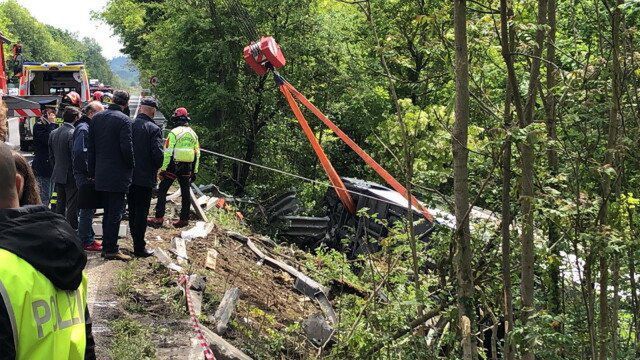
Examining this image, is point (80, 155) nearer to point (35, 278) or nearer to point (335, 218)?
point (35, 278)

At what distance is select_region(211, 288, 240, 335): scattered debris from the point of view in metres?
7.59

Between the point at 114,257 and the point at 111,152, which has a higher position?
the point at 111,152

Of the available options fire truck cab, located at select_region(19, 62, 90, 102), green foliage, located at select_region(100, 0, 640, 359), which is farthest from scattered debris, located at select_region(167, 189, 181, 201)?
fire truck cab, located at select_region(19, 62, 90, 102)

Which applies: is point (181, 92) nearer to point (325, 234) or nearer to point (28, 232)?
point (325, 234)

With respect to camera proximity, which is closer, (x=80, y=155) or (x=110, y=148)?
(x=110, y=148)

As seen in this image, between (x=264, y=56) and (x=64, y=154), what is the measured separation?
5.69 metres

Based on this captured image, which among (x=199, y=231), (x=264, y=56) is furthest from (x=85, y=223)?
(x=264, y=56)

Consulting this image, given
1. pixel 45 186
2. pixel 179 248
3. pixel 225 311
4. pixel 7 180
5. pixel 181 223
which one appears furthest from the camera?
pixel 181 223

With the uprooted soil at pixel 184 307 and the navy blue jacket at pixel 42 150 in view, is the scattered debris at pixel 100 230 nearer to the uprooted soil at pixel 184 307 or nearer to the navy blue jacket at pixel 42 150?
the uprooted soil at pixel 184 307

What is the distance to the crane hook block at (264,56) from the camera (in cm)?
1397

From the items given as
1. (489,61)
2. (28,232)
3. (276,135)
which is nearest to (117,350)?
(489,61)

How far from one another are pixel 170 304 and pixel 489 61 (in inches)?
152

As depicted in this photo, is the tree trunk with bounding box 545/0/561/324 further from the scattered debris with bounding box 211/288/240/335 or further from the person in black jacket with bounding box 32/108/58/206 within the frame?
the person in black jacket with bounding box 32/108/58/206

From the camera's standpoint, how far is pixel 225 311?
7836 mm
